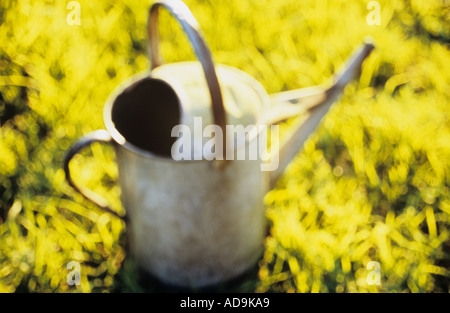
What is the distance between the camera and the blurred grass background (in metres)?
1.42

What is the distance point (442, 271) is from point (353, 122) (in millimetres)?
624

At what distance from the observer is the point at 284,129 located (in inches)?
70.5

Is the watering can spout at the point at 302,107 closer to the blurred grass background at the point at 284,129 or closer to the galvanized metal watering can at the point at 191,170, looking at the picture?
the galvanized metal watering can at the point at 191,170

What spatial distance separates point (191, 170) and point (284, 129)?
2.70 ft

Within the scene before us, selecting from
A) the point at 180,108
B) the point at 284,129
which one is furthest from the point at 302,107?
the point at 284,129

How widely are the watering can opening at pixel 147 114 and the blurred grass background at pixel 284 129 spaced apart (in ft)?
1.10

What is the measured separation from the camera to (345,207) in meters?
1.55

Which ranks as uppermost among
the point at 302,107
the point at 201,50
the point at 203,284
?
the point at 201,50

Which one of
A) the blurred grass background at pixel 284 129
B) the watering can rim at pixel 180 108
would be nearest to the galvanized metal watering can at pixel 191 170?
the watering can rim at pixel 180 108

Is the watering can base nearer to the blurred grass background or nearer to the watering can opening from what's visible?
the blurred grass background

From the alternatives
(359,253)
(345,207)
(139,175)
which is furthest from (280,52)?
(139,175)

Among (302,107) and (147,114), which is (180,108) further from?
(302,107)
